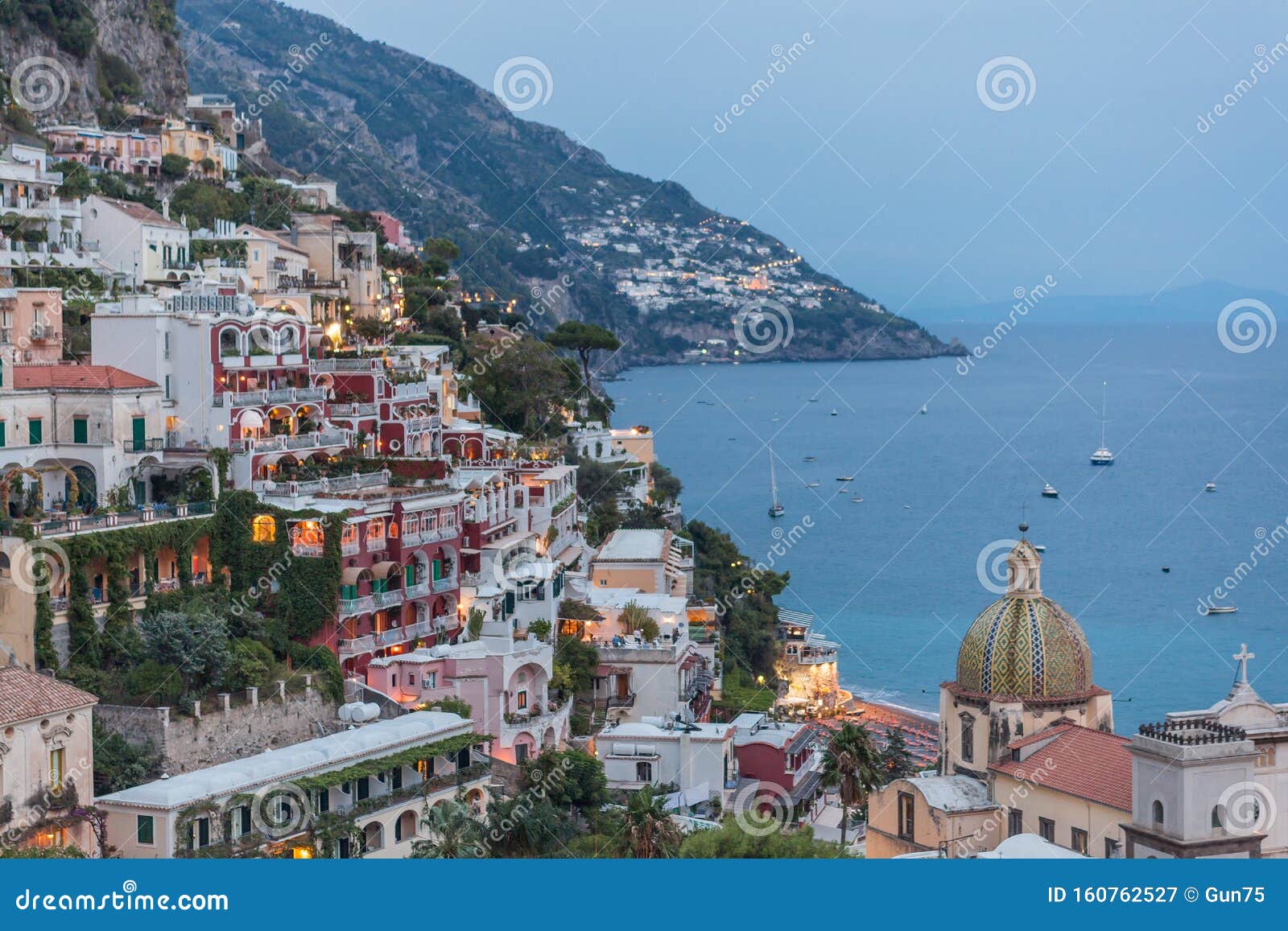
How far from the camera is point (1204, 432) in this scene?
14512 centimetres

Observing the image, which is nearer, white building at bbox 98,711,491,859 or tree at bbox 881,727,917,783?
white building at bbox 98,711,491,859

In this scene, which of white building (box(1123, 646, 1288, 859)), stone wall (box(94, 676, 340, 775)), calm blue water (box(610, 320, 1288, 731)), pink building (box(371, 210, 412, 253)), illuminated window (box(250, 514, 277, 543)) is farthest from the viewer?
pink building (box(371, 210, 412, 253))

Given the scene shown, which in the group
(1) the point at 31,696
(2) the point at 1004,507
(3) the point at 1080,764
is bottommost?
(2) the point at 1004,507

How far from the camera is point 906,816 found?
3019 cm

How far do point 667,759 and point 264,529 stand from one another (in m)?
9.56

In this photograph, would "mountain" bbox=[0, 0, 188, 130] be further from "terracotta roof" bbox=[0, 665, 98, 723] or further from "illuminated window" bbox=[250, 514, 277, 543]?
"terracotta roof" bbox=[0, 665, 98, 723]

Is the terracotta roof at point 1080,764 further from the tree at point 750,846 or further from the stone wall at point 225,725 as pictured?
the stone wall at point 225,725

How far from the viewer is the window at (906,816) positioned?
30.1 metres

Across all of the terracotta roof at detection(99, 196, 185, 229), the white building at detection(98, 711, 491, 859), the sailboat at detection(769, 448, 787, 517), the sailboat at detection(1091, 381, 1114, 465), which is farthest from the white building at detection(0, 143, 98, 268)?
the sailboat at detection(1091, 381, 1114, 465)

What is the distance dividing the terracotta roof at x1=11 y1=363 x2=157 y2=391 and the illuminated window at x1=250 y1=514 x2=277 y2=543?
4042 millimetres

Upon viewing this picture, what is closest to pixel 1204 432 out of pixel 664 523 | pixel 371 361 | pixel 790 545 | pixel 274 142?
pixel 790 545

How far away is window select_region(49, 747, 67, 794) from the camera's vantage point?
26302 mm

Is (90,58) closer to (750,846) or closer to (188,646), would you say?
(188,646)

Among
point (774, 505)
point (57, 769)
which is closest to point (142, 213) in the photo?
point (57, 769)
